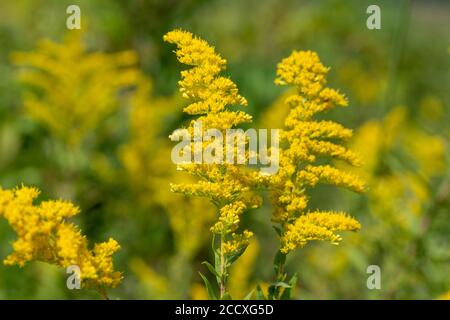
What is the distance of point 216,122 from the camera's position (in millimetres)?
1572

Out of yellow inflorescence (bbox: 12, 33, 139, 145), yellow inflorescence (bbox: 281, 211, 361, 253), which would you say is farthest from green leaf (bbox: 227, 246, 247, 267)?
yellow inflorescence (bbox: 12, 33, 139, 145)

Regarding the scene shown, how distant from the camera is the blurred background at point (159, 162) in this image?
2975 millimetres

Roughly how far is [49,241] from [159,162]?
236 centimetres

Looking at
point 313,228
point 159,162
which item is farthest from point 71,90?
point 313,228

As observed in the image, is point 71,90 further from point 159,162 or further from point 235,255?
point 235,255

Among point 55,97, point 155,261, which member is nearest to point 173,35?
point 55,97

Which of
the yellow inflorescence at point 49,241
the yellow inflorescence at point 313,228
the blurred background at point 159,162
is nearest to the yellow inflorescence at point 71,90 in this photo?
the blurred background at point 159,162

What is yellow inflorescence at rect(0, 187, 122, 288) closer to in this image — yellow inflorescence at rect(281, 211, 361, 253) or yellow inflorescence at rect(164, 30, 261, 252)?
yellow inflorescence at rect(164, 30, 261, 252)

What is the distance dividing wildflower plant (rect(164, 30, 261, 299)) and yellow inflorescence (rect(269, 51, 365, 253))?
110 mm

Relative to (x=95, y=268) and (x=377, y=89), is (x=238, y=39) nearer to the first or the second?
(x=377, y=89)

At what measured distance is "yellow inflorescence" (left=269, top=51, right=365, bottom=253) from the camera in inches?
64.6

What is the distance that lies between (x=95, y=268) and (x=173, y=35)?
611mm

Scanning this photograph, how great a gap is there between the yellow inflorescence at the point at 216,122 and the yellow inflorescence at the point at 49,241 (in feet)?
0.86

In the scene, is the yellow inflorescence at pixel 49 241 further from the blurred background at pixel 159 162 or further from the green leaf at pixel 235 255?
the blurred background at pixel 159 162
